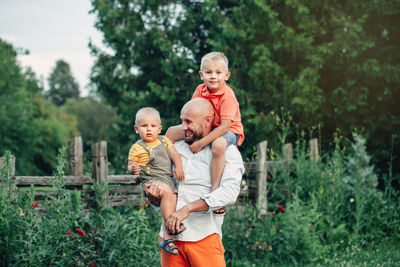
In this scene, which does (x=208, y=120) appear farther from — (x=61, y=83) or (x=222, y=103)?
(x=61, y=83)

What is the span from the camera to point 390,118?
11406 millimetres

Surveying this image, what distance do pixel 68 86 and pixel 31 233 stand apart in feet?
231

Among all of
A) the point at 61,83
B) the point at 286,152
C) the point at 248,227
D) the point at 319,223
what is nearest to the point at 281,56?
the point at 286,152

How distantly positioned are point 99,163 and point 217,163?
149 inches

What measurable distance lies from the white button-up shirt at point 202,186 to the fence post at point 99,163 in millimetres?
3485

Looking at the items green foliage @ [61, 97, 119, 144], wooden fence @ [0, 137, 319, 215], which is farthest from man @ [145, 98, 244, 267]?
green foliage @ [61, 97, 119, 144]

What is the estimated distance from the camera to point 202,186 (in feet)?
9.20

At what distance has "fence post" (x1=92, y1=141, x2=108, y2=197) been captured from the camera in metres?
6.20

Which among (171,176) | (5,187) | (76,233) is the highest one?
(171,176)

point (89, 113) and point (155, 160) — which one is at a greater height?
point (89, 113)

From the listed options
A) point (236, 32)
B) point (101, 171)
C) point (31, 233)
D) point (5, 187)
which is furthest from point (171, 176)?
point (236, 32)

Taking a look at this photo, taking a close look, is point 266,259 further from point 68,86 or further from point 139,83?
point 68,86

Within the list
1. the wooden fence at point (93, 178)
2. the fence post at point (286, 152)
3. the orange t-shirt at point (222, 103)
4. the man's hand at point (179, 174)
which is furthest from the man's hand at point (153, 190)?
the fence post at point (286, 152)

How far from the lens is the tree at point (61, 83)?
7125 centimetres
